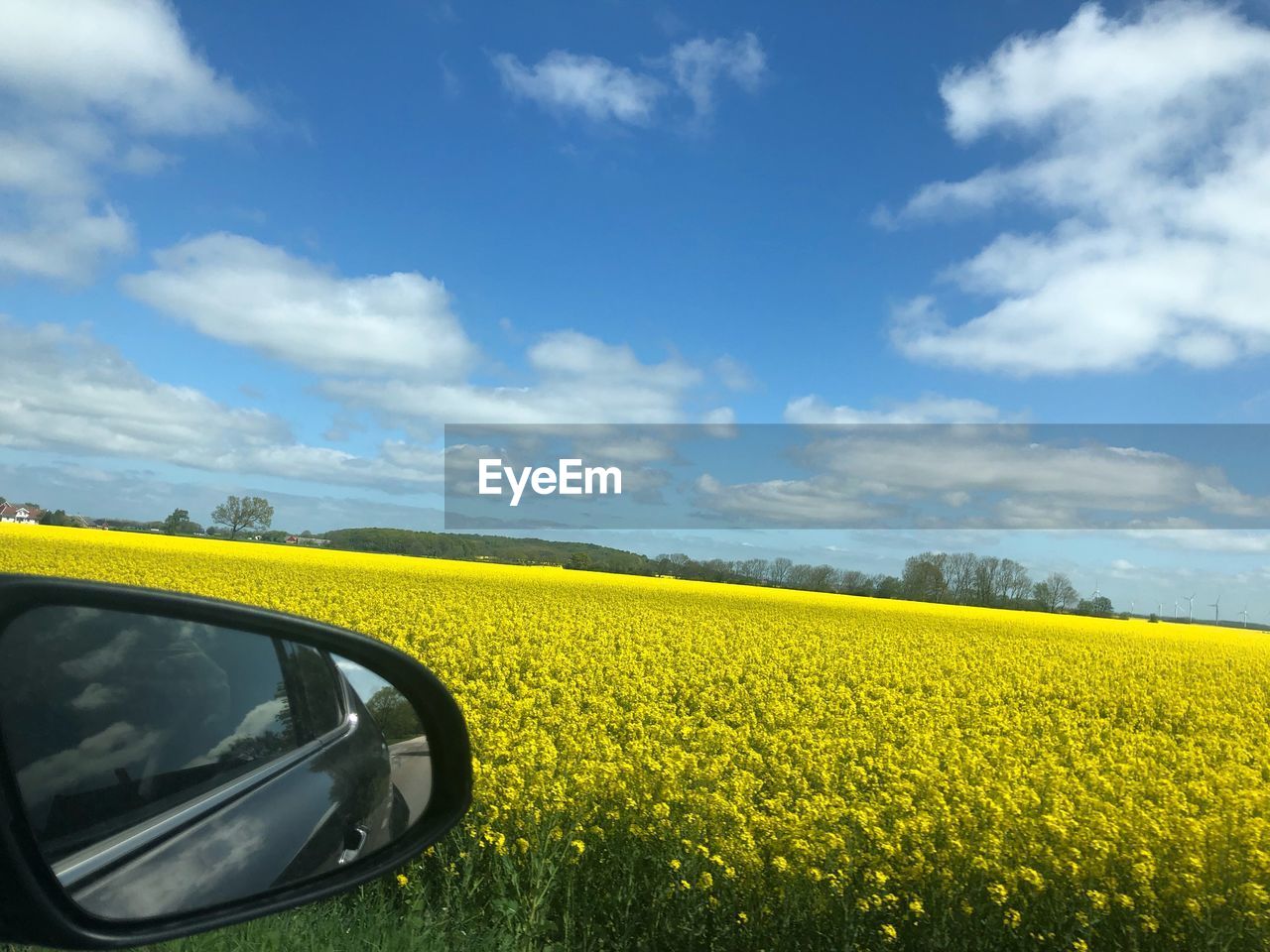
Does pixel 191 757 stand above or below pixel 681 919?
above

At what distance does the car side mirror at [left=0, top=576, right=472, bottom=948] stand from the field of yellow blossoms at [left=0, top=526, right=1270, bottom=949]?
106 inches

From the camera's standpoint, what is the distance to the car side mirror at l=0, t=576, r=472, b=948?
1.23 m

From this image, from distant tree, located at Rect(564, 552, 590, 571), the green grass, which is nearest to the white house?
distant tree, located at Rect(564, 552, 590, 571)

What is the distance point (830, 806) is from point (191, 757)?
5.39 meters

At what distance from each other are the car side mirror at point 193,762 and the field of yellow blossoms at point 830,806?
106 inches

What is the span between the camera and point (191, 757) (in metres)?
1.65

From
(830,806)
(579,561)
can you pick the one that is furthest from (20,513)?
(830,806)

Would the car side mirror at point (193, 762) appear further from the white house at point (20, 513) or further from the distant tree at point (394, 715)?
the white house at point (20, 513)

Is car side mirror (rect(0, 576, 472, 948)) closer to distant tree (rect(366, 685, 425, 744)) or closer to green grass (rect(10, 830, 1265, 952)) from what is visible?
distant tree (rect(366, 685, 425, 744))

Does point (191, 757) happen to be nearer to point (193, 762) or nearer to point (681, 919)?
point (193, 762)

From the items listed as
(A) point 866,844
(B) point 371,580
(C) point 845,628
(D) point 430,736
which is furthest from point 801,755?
(B) point 371,580

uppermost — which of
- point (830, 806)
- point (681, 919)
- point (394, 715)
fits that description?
point (394, 715)

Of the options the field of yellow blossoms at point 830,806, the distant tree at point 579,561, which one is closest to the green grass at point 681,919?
the field of yellow blossoms at point 830,806

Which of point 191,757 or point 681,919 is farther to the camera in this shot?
point 681,919
